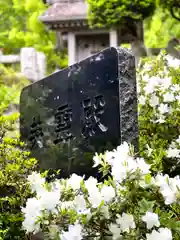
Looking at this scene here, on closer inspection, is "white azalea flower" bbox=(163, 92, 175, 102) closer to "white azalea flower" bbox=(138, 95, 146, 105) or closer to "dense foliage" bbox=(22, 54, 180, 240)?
"white azalea flower" bbox=(138, 95, 146, 105)

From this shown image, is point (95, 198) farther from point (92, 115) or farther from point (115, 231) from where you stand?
point (92, 115)

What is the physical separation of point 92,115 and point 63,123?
1.52 feet

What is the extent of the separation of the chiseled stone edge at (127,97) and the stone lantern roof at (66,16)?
10.1 metres

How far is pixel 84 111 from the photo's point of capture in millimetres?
2582

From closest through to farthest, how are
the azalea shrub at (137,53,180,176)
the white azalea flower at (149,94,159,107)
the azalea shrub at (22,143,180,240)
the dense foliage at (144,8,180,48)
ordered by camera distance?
the azalea shrub at (22,143,180,240)
the azalea shrub at (137,53,180,176)
the white azalea flower at (149,94,159,107)
the dense foliage at (144,8,180,48)

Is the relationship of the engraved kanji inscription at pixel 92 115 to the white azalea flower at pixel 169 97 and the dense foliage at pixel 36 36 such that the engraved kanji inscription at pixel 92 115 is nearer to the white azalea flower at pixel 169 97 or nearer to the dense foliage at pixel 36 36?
the white azalea flower at pixel 169 97

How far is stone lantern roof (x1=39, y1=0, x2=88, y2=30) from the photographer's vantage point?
12.0 m

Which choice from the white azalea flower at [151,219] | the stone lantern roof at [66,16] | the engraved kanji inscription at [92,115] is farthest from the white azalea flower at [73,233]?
the stone lantern roof at [66,16]

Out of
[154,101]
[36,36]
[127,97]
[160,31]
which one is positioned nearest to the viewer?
[127,97]

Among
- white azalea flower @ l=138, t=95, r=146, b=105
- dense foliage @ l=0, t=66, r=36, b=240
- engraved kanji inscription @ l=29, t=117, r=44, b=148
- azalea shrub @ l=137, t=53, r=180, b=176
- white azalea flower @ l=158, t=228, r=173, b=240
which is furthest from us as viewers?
engraved kanji inscription @ l=29, t=117, r=44, b=148

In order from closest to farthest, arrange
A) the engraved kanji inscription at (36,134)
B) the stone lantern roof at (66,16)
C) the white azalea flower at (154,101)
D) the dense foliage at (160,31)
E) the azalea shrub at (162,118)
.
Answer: the azalea shrub at (162,118), the white azalea flower at (154,101), the engraved kanji inscription at (36,134), the stone lantern roof at (66,16), the dense foliage at (160,31)

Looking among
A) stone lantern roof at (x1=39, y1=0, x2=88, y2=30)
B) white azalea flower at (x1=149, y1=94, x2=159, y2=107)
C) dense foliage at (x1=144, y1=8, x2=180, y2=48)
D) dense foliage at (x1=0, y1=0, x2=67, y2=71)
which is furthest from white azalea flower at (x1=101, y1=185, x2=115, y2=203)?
dense foliage at (x1=144, y1=8, x2=180, y2=48)

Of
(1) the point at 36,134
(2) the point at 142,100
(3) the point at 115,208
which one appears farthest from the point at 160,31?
(3) the point at 115,208

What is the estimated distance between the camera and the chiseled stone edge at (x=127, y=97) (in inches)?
87.4
